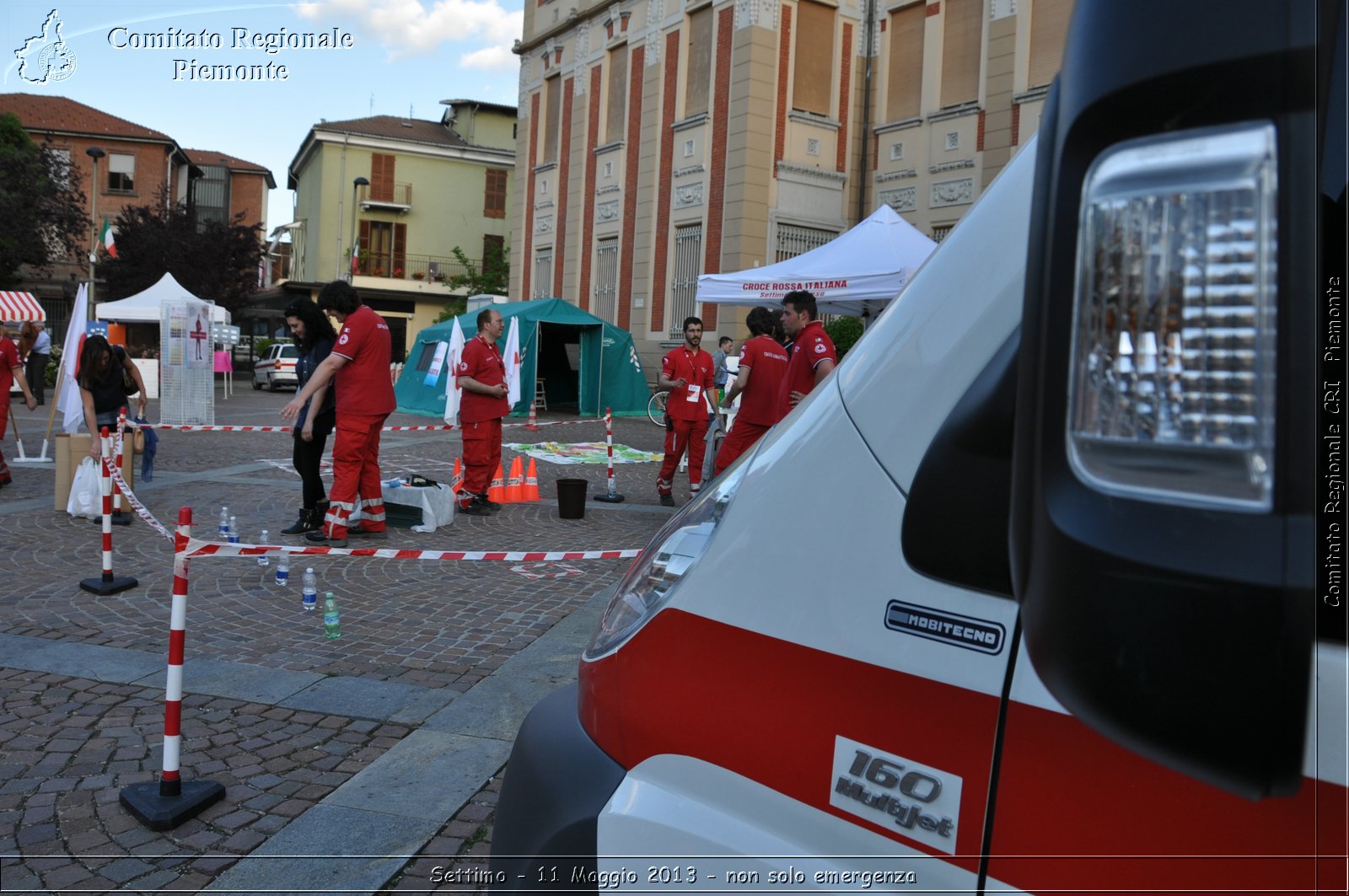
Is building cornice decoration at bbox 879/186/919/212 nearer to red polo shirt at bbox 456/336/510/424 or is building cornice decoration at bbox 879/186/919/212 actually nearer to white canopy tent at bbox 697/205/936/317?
white canopy tent at bbox 697/205/936/317

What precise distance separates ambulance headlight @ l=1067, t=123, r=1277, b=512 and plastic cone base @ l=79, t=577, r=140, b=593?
6.85 metres

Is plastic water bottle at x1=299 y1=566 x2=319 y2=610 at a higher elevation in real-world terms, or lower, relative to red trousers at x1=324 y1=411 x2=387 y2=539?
lower

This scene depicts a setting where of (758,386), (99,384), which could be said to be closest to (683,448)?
(758,386)

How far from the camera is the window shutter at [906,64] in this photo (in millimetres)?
22312

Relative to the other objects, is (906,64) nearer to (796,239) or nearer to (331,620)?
(796,239)

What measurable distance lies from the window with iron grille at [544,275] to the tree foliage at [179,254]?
15588 mm

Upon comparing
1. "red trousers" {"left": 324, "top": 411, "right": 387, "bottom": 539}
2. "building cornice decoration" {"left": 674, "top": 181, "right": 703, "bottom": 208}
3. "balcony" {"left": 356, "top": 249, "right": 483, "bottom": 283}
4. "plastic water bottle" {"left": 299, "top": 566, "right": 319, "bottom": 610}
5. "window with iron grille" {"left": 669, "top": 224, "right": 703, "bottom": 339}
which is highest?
"balcony" {"left": 356, "top": 249, "right": 483, "bottom": 283}

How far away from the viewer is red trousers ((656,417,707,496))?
11.4 meters

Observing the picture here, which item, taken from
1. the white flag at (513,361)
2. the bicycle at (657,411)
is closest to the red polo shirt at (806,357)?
the white flag at (513,361)

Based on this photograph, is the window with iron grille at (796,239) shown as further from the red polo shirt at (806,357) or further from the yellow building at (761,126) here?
the red polo shirt at (806,357)

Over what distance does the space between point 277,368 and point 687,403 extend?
27193 millimetres

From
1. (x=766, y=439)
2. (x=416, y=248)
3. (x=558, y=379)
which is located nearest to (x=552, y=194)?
(x=558, y=379)

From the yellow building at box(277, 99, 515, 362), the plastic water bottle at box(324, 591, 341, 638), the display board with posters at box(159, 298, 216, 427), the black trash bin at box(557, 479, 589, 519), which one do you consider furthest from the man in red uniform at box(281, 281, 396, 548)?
the yellow building at box(277, 99, 515, 362)

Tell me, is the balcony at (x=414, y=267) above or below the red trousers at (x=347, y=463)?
above
